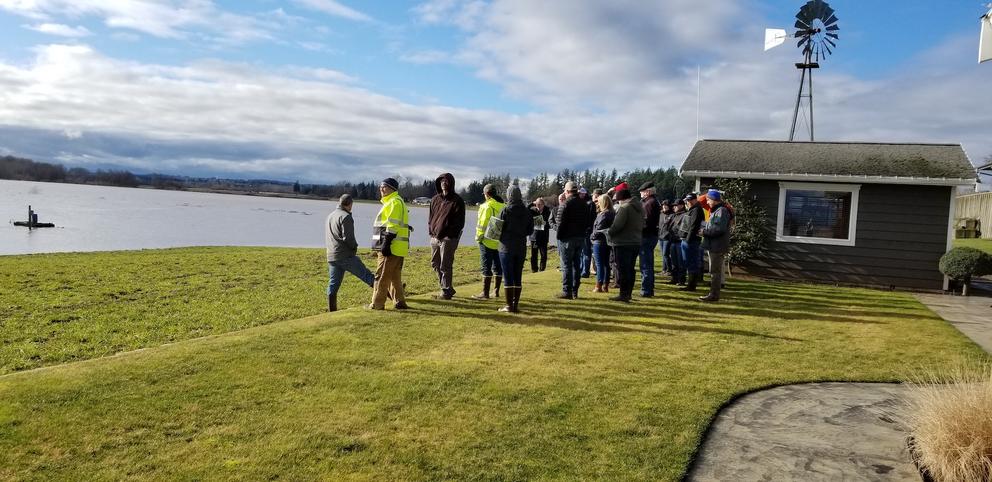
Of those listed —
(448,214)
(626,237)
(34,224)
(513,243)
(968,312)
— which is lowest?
(34,224)

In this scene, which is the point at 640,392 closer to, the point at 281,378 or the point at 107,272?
the point at 281,378

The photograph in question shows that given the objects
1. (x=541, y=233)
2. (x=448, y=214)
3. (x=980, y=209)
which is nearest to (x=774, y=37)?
(x=541, y=233)

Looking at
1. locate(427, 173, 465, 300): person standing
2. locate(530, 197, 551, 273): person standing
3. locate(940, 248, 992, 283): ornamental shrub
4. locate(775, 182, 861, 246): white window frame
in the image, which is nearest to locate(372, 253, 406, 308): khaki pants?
locate(427, 173, 465, 300): person standing

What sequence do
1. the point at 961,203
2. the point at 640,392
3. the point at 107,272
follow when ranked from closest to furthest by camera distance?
the point at 640,392
the point at 107,272
the point at 961,203

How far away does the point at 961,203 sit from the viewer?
110 ft

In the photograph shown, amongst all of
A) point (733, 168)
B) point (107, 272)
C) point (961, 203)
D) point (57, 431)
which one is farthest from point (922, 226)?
point (961, 203)

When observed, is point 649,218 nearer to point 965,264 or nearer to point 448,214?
point 448,214

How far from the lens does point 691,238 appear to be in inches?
448

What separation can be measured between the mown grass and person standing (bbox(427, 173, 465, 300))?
222 cm

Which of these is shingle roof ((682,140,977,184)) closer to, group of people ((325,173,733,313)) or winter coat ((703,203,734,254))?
group of people ((325,173,733,313))

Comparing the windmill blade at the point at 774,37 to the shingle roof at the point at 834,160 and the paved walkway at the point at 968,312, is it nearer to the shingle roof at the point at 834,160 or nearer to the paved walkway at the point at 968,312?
the shingle roof at the point at 834,160

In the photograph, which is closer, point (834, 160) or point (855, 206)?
point (855, 206)

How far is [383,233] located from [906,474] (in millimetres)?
6225

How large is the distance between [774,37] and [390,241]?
15094 mm
